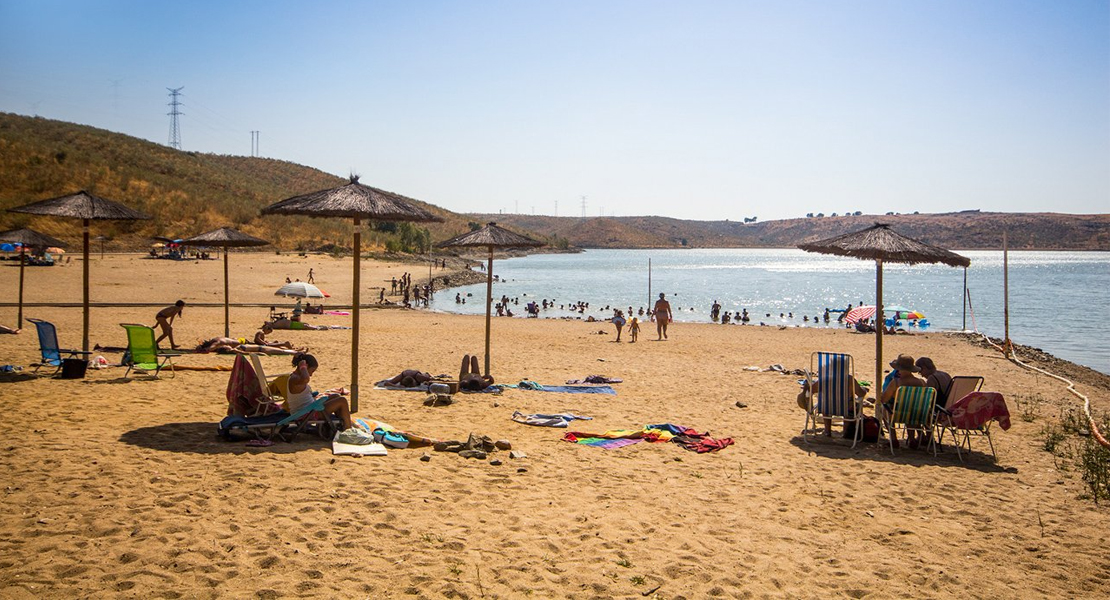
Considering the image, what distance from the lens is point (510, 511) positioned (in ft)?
18.2

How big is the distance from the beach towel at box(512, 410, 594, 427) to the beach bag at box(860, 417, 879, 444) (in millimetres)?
3261

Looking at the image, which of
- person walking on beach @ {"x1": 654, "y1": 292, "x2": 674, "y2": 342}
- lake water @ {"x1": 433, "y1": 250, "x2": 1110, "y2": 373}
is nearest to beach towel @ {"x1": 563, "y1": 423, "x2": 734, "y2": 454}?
person walking on beach @ {"x1": 654, "y1": 292, "x2": 674, "y2": 342}

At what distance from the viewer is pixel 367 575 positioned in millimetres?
4301

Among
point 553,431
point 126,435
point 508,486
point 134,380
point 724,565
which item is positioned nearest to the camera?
point 724,565

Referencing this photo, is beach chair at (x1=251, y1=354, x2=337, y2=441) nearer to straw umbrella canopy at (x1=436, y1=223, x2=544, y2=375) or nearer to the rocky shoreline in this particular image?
straw umbrella canopy at (x1=436, y1=223, x2=544, y2=375)

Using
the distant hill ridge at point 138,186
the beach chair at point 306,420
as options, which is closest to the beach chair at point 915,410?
the beach chair at point 306,420

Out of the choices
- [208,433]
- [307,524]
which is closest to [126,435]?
[208,433]

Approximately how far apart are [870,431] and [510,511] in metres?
4.72

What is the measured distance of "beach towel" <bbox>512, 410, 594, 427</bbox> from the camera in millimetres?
8570

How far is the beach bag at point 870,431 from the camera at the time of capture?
8148 mm

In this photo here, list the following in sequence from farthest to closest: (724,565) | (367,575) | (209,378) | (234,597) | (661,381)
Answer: (661,381), (209,378), (724,565), (367,575), (234,597)

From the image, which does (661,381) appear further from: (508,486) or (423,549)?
(423,549)

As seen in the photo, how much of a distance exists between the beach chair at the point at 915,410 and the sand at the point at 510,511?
0.32 metres

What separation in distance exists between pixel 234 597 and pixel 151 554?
79 cm
